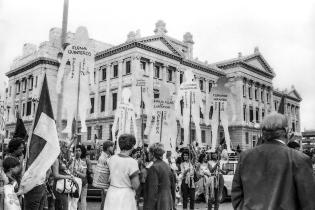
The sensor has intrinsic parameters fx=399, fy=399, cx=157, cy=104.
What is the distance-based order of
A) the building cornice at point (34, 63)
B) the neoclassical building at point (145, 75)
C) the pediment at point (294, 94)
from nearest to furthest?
the neoclassical building at point (145, 75), the building cornice at point (34, 63), the pediment at point (294, 94)

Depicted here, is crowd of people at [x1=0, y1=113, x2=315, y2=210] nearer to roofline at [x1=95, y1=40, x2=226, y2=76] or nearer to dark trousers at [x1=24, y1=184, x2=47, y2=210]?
dark trousers at [x1=24, y1=184, x2=47, y2=210]

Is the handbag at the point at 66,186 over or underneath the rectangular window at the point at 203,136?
underneath

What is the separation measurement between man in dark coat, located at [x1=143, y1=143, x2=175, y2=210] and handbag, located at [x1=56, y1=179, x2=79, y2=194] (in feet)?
4.89

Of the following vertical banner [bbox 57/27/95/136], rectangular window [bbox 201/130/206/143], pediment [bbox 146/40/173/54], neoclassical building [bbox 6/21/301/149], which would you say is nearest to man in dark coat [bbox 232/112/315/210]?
vertical banner [bbox 57/27/95/136]

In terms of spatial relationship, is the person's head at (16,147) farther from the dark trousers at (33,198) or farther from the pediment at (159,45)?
the pediment at (159,45)

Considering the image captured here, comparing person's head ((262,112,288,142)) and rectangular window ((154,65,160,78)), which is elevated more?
rectangular window ((154,65,160,78))

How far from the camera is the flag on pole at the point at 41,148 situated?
5.42 m

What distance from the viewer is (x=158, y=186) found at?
6.29 m

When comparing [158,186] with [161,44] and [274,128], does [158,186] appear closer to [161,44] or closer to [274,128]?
[274,128]

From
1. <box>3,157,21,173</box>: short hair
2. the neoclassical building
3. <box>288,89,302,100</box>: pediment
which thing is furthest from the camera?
<box>288,89,302,100</box>: pediment

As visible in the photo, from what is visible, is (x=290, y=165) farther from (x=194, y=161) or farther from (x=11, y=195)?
(x=194, y=161)

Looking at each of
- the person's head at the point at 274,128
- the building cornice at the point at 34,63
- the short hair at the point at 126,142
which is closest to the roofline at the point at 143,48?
the building cornice at the point at 34,63

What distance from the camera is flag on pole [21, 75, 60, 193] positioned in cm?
542

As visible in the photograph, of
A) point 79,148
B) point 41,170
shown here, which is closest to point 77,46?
point 79,148
